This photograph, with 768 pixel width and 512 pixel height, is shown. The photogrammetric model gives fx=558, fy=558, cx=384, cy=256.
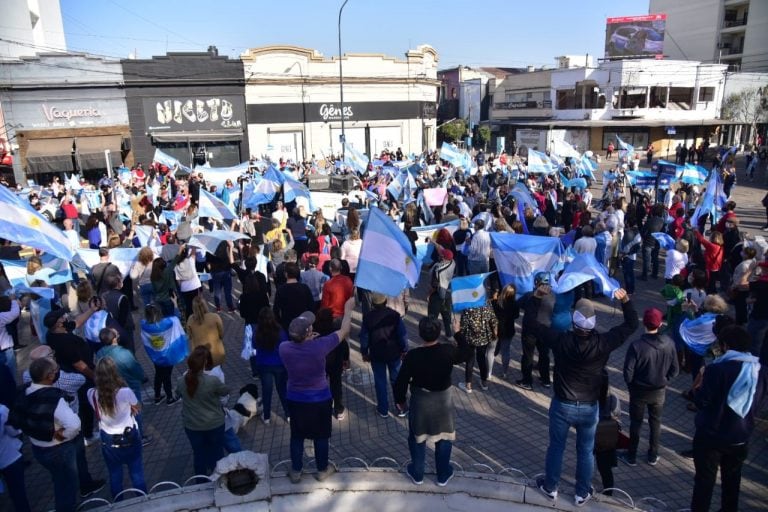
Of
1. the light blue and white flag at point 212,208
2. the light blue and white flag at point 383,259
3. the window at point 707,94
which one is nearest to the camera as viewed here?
the light blue and white flag at point 383,259

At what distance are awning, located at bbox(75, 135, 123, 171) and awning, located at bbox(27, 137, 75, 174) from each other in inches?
21.1

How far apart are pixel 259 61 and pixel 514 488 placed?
3503 cm

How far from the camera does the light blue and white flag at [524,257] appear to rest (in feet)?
26.0

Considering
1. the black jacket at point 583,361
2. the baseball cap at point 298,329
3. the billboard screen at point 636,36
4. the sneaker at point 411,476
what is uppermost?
the billboard screen at point 636,36

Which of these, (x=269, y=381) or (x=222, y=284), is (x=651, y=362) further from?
(x=222, y=284)

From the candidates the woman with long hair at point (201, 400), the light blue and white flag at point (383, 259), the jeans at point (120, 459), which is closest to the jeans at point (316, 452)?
the woman with long hair at point (201, 400)

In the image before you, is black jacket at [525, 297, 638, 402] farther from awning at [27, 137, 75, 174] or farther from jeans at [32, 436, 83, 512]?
awning at [27, 137, 75, 174]

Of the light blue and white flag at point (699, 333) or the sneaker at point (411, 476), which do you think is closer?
the sneaker at point (411, 476)

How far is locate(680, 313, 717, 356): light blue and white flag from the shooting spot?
629cm

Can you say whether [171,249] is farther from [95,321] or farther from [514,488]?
[514,488]

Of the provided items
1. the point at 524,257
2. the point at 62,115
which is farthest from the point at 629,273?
the point at 62,115

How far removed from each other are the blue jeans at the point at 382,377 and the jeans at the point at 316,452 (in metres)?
1.53

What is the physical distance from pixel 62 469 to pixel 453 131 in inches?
1976

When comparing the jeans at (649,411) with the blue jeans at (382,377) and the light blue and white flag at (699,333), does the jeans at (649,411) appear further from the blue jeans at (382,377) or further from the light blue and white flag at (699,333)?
the blue jeans at (382,377)
